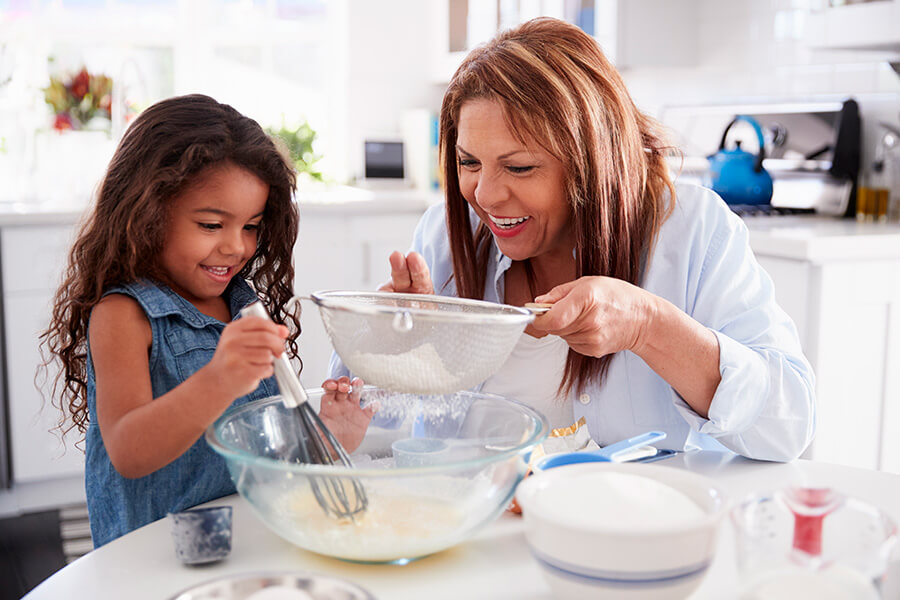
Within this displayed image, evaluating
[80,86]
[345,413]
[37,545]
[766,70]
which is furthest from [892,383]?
[80,86]

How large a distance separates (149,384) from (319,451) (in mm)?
295

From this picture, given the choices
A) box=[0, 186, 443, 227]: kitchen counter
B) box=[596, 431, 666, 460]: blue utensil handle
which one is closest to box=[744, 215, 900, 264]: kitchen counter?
box=[0, 186, 443, 227]: kitchen counter

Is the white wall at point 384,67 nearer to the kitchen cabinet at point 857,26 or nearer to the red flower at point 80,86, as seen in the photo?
the red flower at point 80,86

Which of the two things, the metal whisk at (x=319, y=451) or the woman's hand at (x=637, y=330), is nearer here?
the metal whisk at (x=319, y=451)

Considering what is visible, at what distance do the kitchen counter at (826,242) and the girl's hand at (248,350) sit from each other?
158cm

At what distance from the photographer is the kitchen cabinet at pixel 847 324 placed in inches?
81.4

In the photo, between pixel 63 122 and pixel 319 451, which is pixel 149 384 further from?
pixel 63 122

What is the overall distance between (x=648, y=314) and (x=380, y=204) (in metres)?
2.22

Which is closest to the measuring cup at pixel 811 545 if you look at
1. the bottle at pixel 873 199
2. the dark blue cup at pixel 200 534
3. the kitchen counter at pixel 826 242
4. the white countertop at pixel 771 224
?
the dark blue cup at pixel 200 534

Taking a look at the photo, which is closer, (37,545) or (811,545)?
(811,545)

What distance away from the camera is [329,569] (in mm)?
762

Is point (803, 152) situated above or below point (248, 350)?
above

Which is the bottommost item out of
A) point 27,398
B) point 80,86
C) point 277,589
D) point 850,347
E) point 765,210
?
point 27,398

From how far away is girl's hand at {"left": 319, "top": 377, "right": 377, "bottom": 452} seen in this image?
981mm
